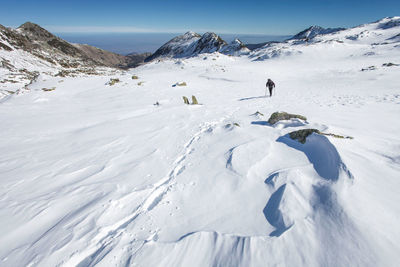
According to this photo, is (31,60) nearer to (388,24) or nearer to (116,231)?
(116,231)

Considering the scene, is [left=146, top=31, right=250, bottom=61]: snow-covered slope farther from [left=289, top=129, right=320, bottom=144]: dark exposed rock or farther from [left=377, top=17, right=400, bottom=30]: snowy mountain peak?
[left=289, top=129, right=320, bottom=144]: dark exposed rock

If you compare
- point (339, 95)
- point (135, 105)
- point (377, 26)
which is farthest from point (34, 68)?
point (377, 26)

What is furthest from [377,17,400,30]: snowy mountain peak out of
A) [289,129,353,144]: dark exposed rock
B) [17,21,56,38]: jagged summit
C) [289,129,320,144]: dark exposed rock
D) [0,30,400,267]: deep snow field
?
[17,21,56,38]: jagged summit

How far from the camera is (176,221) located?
336 centimetres

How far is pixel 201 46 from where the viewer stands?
10369cm

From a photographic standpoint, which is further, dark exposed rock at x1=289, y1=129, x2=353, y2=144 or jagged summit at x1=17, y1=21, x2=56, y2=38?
jagged summit at x1=17, y1=21, x2=56, y2=38

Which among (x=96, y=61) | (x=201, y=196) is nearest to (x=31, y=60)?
(x=96, y=61)

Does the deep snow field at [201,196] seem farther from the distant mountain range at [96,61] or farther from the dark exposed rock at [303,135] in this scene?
the distant mountain range at [96,61]

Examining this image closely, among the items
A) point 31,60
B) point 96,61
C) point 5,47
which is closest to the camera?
point 31,60

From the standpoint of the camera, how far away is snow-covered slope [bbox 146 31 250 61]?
81.3 meters

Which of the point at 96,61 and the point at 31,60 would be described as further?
the point at 96,61

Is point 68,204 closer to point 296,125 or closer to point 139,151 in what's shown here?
point 139,151

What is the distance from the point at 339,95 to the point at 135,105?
14.5 meters

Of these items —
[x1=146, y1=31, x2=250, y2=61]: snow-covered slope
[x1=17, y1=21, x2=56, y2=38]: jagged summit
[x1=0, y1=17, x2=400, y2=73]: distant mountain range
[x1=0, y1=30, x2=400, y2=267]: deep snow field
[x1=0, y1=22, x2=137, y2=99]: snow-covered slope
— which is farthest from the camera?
[x1=17, y1=21, x2=56, y2=38]: jagged summit
